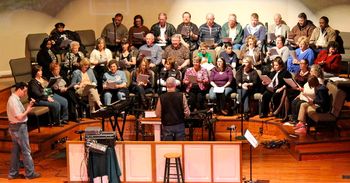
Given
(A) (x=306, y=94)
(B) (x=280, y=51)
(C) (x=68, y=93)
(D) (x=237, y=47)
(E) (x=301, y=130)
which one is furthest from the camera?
(D) (x=237, y=47)

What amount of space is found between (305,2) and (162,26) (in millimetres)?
3173

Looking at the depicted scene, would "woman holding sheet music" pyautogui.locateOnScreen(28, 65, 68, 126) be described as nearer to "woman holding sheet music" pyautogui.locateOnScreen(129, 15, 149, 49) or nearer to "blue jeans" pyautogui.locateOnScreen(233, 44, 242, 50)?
"woman holding sheet music" pyautogui.locateOnScreen(129, 15, 149, 49)

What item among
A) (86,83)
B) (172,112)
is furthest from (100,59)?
(172,112)

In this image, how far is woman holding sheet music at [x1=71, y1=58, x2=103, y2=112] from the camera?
11836 millimetres

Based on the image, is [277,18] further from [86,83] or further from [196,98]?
[86,83]

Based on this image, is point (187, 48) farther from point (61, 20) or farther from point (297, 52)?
point (61, 20)

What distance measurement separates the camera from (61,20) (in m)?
14.5

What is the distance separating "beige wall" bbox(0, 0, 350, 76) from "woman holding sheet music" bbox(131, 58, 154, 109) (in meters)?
2.86

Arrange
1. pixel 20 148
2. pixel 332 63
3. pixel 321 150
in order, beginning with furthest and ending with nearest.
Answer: pixel 332 63
pixel 321 150
pixel 20 148

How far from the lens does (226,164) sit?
884cm

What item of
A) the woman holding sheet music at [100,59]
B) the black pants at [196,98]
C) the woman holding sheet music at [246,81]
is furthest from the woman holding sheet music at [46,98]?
the woman holding sheet music at [246,81]

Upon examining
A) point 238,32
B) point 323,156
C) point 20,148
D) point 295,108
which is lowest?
point 323,156

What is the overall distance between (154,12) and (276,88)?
4102 mm

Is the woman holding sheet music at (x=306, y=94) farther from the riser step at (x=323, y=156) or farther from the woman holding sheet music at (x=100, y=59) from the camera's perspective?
the woman holding sheet music at (x=100, y=59)
